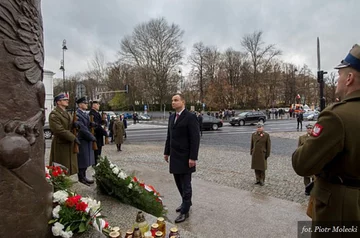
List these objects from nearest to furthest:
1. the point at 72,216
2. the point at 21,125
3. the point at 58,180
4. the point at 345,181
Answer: the point at 345,181 → the point at 21,125 → the point at 72,216 → the point at 58,180

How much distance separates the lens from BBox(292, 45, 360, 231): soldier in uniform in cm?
165

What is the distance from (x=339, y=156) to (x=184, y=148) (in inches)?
100

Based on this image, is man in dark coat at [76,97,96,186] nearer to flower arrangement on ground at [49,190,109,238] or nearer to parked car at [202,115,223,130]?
flower arrangement on ground at [49,190,109,238]

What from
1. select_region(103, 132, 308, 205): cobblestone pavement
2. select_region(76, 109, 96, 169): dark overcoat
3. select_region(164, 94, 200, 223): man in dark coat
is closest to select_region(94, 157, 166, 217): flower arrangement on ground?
select_region(164, 94, 200, 223): man in dark coat

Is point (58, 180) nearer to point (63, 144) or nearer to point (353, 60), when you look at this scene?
point (63, 144)

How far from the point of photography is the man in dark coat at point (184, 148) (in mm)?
4000

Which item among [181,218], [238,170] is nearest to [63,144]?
[181,218]

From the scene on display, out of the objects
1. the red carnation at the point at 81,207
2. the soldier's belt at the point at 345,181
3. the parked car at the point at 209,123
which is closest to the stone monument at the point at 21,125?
the red carnation at the point at 81,207

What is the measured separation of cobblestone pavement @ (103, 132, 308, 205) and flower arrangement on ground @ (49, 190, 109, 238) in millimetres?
4098

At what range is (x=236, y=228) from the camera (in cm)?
375

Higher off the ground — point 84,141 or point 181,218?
point 84,141

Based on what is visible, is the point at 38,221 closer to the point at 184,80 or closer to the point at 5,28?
the point at 5,28

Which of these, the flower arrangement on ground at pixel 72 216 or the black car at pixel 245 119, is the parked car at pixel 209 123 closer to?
the black car at pixel 245 119

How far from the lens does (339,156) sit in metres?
1.72
